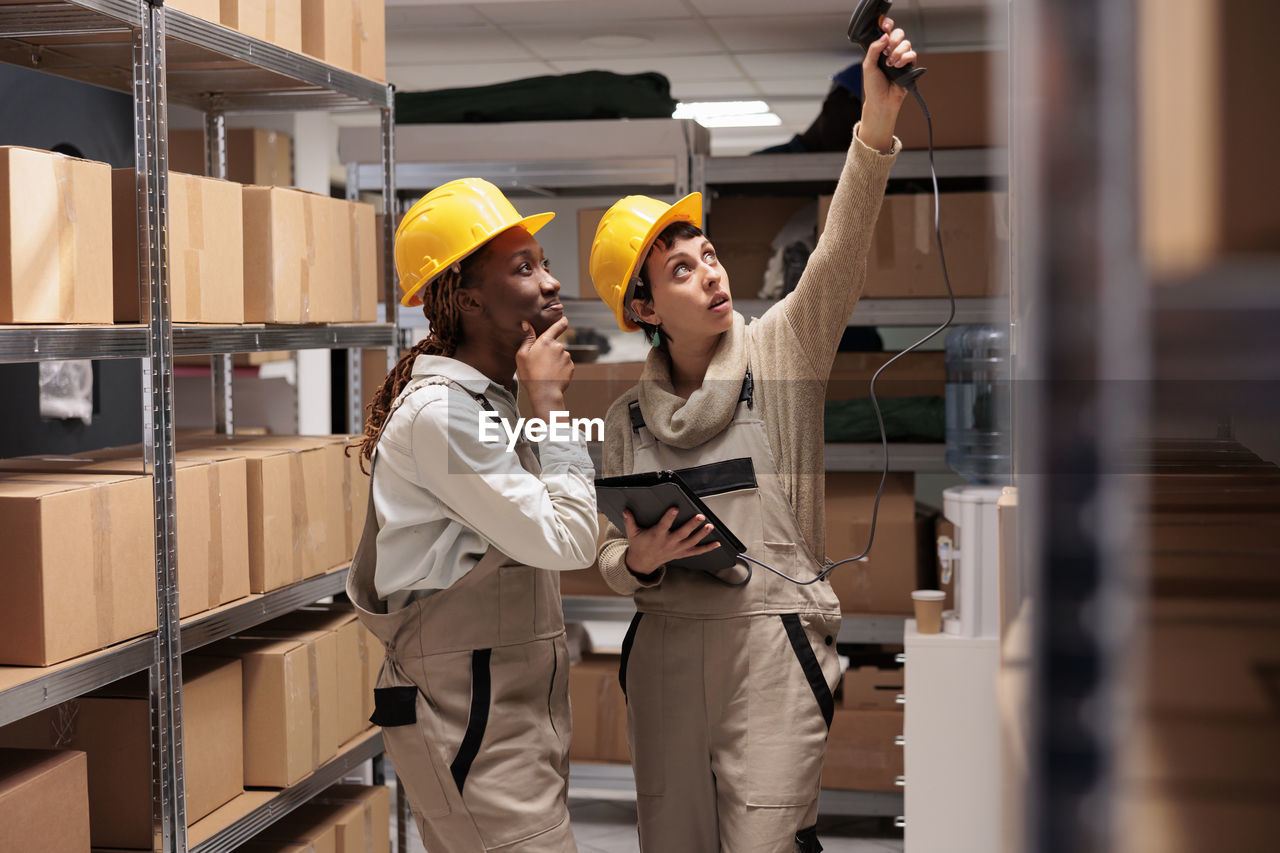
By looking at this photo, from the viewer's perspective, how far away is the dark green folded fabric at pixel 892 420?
4.24 m

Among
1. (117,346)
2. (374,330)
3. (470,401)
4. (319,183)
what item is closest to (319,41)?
(374,330)

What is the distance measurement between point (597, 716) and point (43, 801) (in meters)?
2.47

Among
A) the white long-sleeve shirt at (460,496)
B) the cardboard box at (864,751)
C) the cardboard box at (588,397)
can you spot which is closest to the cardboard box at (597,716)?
the cardboard box at (864,751)

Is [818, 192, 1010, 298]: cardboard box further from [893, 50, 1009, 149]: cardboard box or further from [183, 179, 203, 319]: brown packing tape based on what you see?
[183, 179, 203, 319]: brown packing tape

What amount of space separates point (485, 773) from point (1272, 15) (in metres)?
1.76

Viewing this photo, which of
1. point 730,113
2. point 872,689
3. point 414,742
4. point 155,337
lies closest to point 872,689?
point 872,689

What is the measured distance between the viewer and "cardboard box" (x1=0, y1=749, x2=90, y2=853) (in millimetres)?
1932

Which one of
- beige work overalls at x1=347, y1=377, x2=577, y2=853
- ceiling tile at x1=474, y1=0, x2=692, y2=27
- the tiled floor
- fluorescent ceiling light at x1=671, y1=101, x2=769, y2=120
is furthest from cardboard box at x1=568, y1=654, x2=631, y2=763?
fluorescent ceiling light at x1=671, y1=101, x2=769, y2=120

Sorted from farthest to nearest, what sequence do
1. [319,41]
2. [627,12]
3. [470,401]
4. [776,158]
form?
1. [627,12]
2. [776,158]
3. [319,41]
4. [470,401]

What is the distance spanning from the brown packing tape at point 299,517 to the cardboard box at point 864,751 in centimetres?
Answer: 210

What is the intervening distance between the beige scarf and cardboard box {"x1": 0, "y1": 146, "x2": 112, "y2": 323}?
1061 millimetres

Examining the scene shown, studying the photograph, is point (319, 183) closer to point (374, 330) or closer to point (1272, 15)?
point (374, 330)

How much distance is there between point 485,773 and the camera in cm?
183

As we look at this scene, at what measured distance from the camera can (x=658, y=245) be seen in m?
2.02
